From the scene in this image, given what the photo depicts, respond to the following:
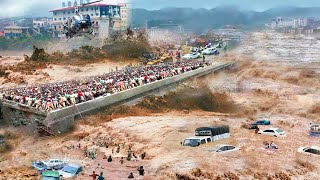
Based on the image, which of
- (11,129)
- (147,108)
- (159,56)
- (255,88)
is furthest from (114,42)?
(11,129)

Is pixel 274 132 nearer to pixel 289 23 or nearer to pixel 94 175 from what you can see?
pixel 94 175

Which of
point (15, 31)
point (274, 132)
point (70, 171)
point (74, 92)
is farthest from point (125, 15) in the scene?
point (70, 171)

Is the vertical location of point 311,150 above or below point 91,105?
below

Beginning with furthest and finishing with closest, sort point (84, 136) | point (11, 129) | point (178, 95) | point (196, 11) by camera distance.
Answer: point (196, 11), point (178, 95), point (11, 129), point (84, 136)

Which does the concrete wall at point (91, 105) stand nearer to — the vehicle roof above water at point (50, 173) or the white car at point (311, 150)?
the vehicle roof above water at point (50, 173)

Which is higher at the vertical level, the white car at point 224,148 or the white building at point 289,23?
the white building at point 289,23

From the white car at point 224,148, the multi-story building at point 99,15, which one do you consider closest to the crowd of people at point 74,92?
the white car at point 224,148

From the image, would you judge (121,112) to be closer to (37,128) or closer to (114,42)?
(37,128)
